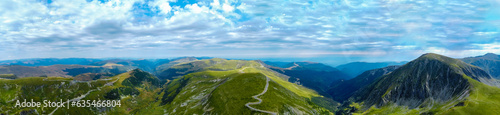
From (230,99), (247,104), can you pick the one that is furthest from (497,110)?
(230,99)

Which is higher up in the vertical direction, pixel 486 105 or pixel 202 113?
pixel 486 105

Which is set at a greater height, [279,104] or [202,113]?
[279,104]

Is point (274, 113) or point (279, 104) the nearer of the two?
point (274, 113)

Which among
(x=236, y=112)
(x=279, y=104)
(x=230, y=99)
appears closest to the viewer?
(x=236, y=112)

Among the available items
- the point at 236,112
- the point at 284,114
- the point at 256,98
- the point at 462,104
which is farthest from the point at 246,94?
the point at 462,104

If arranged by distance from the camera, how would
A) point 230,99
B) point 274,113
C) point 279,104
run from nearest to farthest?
point 274,113, point 279,104, point 230,99

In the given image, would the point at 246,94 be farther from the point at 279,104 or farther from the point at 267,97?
the point at 279,104

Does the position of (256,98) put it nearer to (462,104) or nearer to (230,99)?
(230,99)

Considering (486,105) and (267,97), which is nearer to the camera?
(486,105)

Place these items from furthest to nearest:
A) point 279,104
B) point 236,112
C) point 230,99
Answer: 1. point 230,99
2. point 279,104
3. point 236,112
